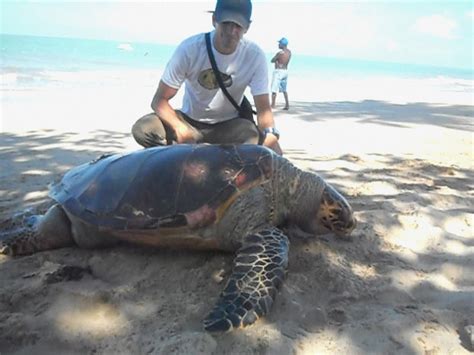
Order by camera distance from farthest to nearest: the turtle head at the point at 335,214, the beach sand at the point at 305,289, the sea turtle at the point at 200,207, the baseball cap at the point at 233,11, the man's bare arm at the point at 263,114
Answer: the man's bare arm at the point at 263,114 < the baseball cap at the point at 233,11 < the turtle head at the point at 335,214 < the sea turtle at the point at 200,207 < the beach sand at the point at 305,289

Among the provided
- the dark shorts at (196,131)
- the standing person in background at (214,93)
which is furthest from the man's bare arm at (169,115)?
the dark shorts at (196,131)

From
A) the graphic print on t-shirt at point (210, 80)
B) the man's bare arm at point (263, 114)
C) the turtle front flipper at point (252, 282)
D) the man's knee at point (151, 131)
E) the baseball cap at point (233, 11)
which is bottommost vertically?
the turtle front flipper at point (252, 282)

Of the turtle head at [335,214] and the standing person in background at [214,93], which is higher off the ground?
the standing person in background at [214,93]

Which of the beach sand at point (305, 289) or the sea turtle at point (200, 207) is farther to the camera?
the sea turtle at point (200, 207)

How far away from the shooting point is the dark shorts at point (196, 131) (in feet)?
12.8

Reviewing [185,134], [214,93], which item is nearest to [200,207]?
[185,134]

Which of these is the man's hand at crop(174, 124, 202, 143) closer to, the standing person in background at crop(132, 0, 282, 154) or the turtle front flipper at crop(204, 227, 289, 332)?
the standing person in background at crop(132, 0, 282, 154)

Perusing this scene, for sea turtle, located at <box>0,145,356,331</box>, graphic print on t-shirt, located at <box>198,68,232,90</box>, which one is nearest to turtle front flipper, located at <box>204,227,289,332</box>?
sea turtle, located at <box>0,145,356,331</box>

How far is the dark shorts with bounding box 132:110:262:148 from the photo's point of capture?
3916 millimetres

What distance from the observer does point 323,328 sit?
203 cm

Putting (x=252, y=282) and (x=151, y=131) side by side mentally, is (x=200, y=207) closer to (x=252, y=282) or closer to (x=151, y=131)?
(x=252, y=282)

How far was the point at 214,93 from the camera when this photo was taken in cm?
383

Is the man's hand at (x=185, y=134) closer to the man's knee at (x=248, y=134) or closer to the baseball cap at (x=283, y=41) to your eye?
the man's knee at (x=248, y=134)

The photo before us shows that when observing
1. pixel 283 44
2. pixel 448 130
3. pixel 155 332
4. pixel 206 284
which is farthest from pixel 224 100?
pixel 283 44
